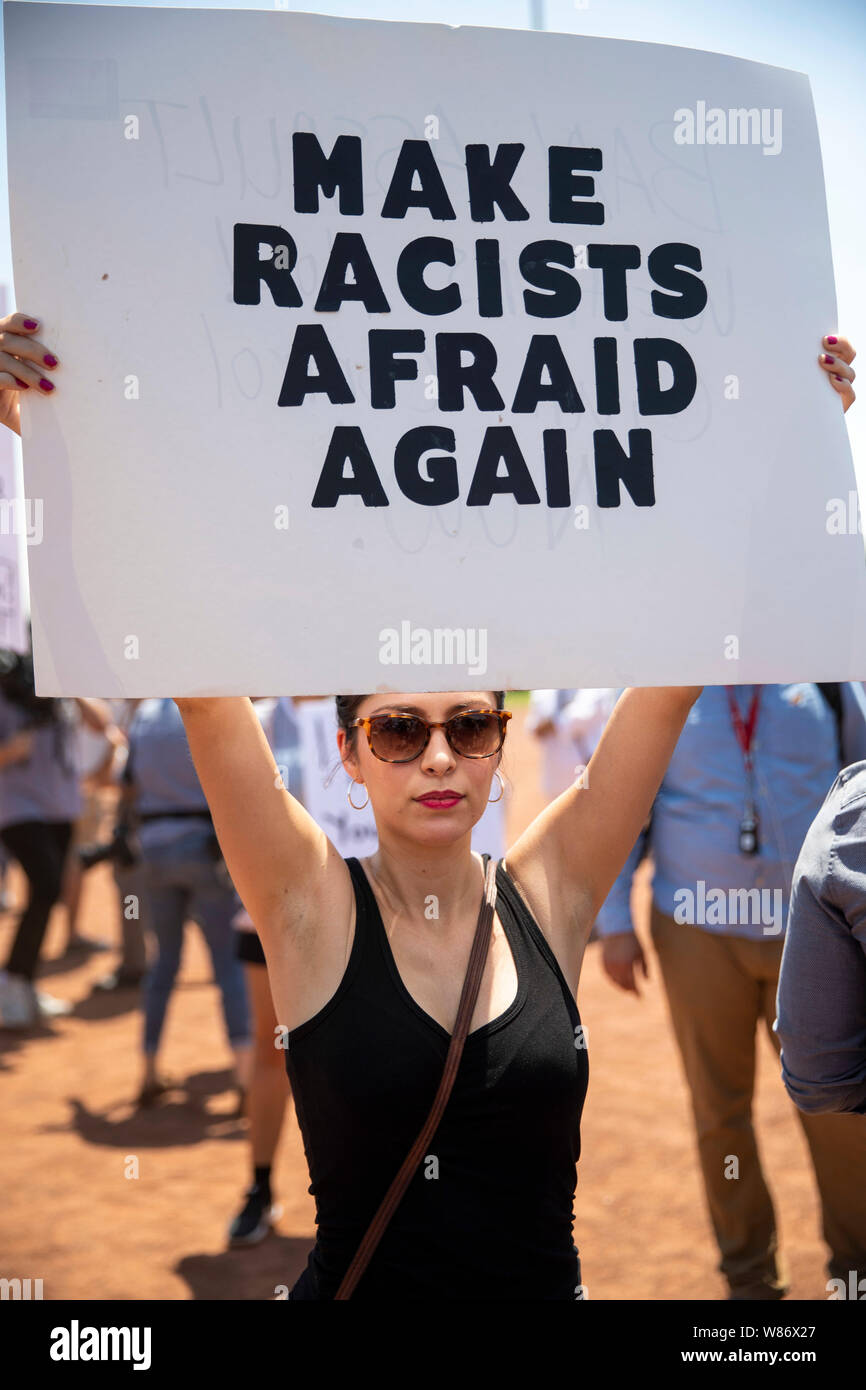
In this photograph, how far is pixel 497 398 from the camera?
5.64ft

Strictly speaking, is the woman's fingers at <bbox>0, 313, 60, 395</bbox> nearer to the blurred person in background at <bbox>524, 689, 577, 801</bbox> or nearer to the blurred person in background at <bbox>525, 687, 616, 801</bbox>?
the blurred person in background at <bbox>525, 687, 616, 801</bbox>

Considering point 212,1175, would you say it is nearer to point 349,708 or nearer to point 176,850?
point 176,850

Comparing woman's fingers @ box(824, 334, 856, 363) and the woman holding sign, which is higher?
woman's fingers @ box(824, 334, 856, 363)

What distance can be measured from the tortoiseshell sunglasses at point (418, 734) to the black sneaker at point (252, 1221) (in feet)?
10.2

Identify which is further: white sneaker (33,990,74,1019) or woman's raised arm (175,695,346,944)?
white sneaker (33,990,74,1019)

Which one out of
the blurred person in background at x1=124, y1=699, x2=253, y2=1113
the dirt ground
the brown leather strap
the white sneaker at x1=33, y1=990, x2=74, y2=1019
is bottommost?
the dirt ground

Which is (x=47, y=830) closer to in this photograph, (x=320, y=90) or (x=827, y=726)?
(x=827, y=726)

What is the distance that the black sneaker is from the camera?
425 cm

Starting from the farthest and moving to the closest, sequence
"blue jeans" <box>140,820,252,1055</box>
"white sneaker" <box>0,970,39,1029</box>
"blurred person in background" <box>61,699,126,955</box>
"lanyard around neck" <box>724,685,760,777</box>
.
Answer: "blurred person in background" <box>61,699,126,955</box>
"white sneaker" <box>0,970,39,1029</box>
"blue jeans" <box>140,820,252,1055</box>
"lanyard around neck" <box>724,685,760,777</box>

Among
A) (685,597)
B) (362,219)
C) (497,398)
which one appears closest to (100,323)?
(362,219)

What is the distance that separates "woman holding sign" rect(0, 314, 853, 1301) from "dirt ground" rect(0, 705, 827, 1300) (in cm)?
243

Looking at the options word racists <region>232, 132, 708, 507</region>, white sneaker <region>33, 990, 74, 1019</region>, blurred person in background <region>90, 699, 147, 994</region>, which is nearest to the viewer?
word racists <region>232, 132, 708, 507</region>

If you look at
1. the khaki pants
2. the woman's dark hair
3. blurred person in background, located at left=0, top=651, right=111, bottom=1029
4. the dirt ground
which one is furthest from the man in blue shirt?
blurred person in background, located at left=0, top=651, right=111, bottom=1029

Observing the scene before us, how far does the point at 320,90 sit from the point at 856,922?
153cm
